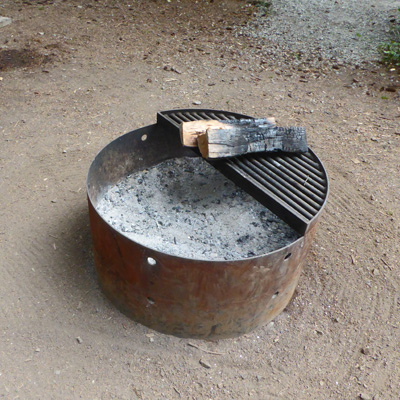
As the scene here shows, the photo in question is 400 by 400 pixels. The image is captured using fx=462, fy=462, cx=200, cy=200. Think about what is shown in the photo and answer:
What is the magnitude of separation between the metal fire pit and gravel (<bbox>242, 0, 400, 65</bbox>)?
3.24m

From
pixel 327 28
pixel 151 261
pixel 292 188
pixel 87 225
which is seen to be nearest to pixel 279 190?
pixel 292 188

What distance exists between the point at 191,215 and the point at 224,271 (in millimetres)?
746

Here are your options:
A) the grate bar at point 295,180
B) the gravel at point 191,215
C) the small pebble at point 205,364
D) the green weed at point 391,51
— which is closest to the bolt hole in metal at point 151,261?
the gravel at point 191,215

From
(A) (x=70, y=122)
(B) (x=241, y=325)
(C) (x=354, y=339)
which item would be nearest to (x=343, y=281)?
(C) (x=354, y=339)

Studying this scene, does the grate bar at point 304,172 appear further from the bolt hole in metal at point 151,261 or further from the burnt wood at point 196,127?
the bolt hole in metal at point 151,261

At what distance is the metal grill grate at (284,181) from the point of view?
214cm

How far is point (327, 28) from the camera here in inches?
235

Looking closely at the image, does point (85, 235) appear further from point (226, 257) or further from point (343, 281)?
point (343, 281)

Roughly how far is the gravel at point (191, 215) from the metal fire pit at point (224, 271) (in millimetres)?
208

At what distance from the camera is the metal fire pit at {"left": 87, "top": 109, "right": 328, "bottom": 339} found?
2.01m

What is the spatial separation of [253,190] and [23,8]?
5332 mm

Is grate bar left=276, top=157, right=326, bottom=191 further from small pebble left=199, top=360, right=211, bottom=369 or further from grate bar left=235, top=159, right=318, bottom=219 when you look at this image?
small pebble left=199, top=360, right=211, bottom=369

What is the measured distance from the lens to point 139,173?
297 cm

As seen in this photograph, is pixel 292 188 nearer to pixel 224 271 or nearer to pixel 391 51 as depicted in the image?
pixel 224 271
